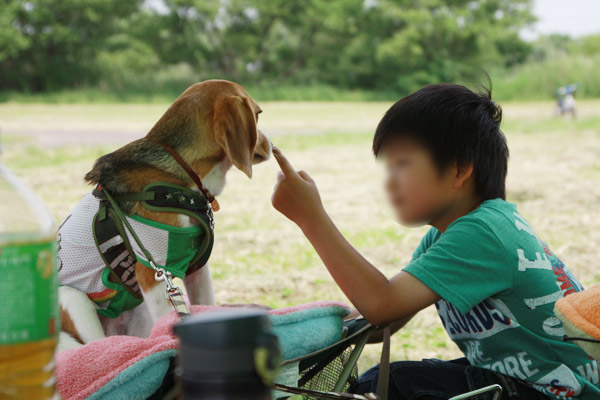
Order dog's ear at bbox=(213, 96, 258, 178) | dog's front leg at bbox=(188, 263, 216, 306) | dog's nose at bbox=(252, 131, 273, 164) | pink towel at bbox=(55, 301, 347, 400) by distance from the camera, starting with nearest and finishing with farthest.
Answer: pink towel at bbox=(55, 301, 347, 400) < dog's ear at bbox=(213, 96, 258, 178) < dog's nose at bbox=(252, 131, 273, 164) < dog's front leg at bbox=(188, 263, 216, 306)

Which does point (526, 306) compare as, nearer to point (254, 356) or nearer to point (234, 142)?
point (234, 142)

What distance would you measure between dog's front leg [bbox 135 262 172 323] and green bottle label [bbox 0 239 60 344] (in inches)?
53.7

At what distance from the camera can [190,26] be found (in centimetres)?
3319

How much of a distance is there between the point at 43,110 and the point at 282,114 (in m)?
7.51

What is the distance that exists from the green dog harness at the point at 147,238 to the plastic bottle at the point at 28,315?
1.21 metres

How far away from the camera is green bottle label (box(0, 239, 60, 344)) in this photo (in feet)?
2.52

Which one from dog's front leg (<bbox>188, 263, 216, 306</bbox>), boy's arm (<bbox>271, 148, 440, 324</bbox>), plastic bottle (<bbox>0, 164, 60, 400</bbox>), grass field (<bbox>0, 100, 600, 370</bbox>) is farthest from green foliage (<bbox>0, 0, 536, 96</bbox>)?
plastic bottle (<bbox>0, 164, 60, 400</bbox>)

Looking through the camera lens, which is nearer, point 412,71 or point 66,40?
point 66,40

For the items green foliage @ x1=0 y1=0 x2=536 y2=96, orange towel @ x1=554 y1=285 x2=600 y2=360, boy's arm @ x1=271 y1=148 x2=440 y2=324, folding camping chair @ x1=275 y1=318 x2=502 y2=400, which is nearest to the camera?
orange towel @ x1=554 y1=285 x2=600 y2=360

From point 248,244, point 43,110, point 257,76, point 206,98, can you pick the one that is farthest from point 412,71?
point 206,98

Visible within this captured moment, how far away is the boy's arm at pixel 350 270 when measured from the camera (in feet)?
5.42

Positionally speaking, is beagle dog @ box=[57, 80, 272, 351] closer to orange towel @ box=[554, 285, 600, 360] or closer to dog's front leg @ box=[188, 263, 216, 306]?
dog's front leg @ box=[188, 263, 216, 306]

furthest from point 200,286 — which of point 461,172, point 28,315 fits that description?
point 28,315

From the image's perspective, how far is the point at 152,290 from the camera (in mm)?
2162
